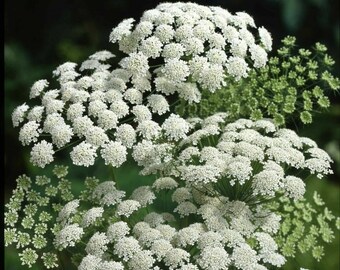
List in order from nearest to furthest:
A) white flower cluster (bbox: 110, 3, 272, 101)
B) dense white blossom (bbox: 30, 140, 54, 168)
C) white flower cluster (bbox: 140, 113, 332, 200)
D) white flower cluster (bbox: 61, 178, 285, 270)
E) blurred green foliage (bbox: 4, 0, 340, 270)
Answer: white flower cluster (bbox: 61, 178, 285, 270) → white flower cluster (bbox: 140, 113, 332, 200) → dense white blossom (bbox: 30, 140, 54, 168) → white flower cluster (bbox: 110, 3, 272, 101) → blurred green foliage (bbox: 4, 0, 340, 270)

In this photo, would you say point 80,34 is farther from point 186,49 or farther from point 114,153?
point 114,153

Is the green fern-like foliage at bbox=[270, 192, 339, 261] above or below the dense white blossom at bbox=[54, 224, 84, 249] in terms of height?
above

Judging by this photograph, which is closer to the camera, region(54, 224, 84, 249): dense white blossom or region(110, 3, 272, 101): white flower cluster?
region(54, 224, 84, 249): dense white blossom

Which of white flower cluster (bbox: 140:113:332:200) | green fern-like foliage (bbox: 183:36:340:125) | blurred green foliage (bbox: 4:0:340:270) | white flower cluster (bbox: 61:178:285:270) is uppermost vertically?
blurred green foliage (bbox: 4:0:340:270)

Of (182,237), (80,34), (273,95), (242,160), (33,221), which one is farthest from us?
(80,34)

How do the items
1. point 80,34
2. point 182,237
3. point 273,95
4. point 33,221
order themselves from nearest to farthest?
point 182,237 < point 33,221 < point 273,95 < point 80,34

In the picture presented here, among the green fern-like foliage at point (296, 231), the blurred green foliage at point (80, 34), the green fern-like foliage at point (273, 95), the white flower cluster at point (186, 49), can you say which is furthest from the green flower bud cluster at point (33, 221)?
the blurred green foliage at point (80, 34)

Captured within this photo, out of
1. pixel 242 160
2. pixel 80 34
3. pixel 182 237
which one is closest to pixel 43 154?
pixel 182 237

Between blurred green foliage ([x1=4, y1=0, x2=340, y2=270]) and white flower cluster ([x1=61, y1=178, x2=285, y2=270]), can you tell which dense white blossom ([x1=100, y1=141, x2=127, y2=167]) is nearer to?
white flower cluster ([x1=61, y1=178, x2=285, y2=270])

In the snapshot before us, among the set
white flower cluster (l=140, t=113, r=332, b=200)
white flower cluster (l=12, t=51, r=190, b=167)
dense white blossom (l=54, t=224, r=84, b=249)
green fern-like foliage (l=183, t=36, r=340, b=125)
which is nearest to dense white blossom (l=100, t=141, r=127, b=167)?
white flower cluster (l=12, t=51, r=190, b=167)
